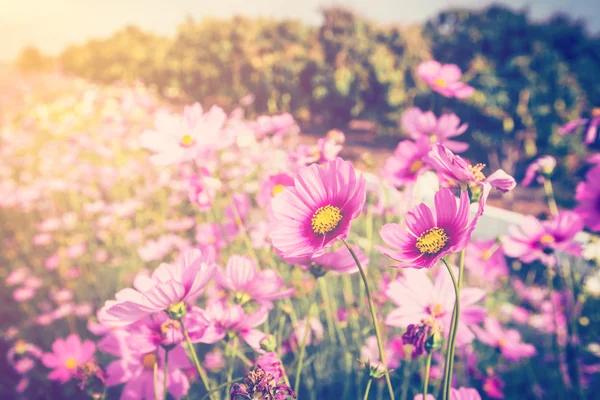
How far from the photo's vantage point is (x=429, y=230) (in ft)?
1.84

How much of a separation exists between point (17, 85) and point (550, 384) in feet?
31.4

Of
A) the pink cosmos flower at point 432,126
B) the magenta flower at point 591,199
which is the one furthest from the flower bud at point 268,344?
the magenta flower at point 591,199

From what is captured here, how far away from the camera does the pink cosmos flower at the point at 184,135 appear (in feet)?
2.70

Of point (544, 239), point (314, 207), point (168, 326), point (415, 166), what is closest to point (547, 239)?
point (544, 239)

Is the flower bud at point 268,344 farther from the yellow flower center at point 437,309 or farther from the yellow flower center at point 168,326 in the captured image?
the yellow flower center at point 437,309

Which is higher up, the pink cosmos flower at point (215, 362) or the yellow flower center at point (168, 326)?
the yellow flower center at point (168, 326)

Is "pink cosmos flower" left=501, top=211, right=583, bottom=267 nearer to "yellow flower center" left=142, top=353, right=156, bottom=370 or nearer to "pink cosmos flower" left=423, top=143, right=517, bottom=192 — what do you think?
"pink cosmos flower" left=423, top=143, right=517, bottom=192

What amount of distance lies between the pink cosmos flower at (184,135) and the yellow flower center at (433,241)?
448mm

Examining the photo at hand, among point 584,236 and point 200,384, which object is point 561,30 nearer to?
point 584,236

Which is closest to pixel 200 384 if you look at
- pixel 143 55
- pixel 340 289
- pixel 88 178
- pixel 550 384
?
pixel 340 289

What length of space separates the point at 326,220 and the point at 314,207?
0.12 ft

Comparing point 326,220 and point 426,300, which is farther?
point 426,300

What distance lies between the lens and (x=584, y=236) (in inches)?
79.7

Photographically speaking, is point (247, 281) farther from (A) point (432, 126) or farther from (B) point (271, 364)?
(A) point (432, 126)
